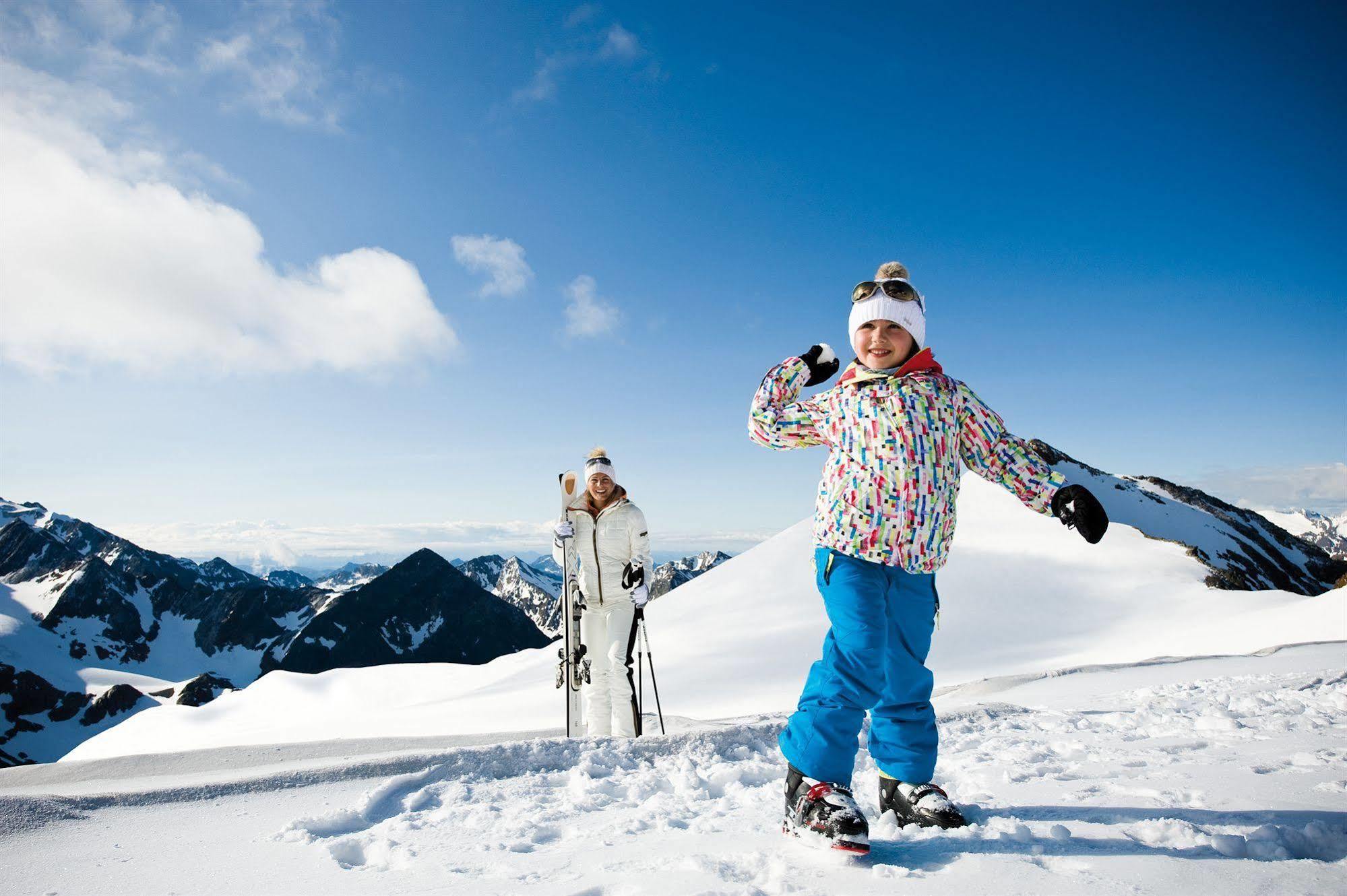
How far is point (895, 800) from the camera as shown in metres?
2.70

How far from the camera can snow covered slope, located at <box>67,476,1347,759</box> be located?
31.2ft

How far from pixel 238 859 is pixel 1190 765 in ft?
13.5

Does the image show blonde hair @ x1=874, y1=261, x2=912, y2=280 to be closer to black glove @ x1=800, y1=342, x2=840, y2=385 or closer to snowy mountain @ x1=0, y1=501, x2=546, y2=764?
black glove @ x1=800, y1=342, x2=840, y2=385

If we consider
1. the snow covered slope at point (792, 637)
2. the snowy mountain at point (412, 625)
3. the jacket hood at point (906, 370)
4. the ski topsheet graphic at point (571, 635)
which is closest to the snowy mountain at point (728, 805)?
the ski topsheet graphic at point (571, 635)

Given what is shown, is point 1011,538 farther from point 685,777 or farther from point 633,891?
point 633,891

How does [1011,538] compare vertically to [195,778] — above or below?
above

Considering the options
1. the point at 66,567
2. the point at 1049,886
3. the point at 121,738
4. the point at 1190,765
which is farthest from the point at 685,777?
the point at 66,567

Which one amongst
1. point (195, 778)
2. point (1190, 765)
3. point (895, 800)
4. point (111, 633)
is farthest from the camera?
point (111, 633)

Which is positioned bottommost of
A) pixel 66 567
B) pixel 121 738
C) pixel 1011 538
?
pixel 121 738

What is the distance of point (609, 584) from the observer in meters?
5.44

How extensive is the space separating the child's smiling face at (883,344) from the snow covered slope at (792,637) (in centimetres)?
610

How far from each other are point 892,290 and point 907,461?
85 centimetres

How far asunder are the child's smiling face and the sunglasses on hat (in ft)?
0.42

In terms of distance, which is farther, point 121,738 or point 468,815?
point 121,738
